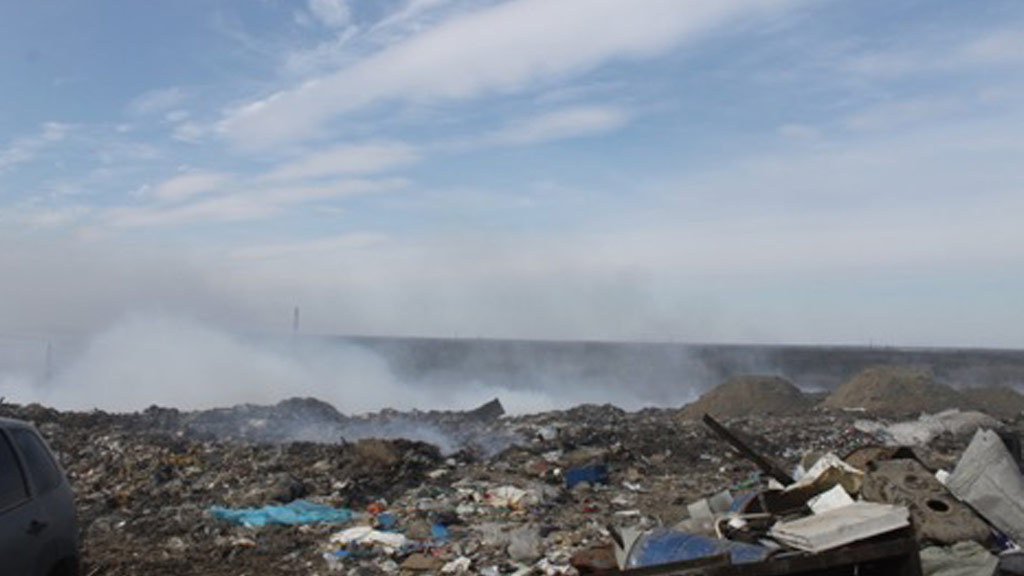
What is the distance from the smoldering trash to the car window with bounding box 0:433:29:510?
3.51m

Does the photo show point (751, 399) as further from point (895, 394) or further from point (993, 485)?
point (993, 485)

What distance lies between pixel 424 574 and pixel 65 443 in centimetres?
1088

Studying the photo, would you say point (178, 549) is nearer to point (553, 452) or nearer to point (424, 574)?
point (424, 574)

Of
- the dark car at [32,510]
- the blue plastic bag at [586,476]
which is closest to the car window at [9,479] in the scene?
the dark car at [32,510]

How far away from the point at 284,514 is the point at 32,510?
6164 millimetres

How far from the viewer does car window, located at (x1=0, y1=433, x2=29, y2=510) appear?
4914mm

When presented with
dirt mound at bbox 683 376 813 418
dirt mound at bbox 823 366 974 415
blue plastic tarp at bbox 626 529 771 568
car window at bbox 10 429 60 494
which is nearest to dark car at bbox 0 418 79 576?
car window at bbox 10 429 60 494

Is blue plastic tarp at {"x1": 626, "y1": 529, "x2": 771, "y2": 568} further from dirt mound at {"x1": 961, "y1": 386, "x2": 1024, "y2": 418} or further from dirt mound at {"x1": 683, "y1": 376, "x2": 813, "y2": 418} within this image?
dirt mound at {"x1": 961, "y1": 386, "x2": 1024, "y2": 418}

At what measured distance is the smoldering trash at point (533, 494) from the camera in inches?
228

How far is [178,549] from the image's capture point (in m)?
9.78

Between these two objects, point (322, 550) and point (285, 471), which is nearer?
point (322, 550)

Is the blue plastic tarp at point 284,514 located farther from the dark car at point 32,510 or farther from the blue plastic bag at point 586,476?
the dark car at point 32,510

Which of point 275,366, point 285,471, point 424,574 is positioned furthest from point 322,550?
point 275,366

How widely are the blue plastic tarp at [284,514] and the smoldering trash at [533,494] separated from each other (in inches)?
1.5
